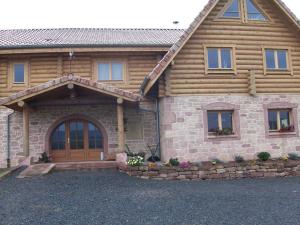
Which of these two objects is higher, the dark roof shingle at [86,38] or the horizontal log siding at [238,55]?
the dark roof shingle at [86,38]

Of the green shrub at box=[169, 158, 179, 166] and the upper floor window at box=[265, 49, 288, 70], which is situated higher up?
the upper floor window at box=[265, 49, 288, 70]

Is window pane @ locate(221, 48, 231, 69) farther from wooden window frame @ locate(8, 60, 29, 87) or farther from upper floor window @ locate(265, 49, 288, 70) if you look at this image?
wooden window frame @ locate(8, 60, 29, 87)

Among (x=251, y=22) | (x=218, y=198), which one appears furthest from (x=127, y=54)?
(x=218, y=198)

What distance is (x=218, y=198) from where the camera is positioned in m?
7.95

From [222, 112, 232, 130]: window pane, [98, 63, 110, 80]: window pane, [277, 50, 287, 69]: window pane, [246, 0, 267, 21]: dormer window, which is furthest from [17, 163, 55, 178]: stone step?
[277, 50, 287, 69]: window pane

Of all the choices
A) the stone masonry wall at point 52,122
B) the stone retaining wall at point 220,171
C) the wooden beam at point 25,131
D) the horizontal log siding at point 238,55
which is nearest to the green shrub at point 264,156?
the stone retaining wall at point 220,171

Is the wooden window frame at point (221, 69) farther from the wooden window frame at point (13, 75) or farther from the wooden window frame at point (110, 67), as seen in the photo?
the wooden window frame at point (13, 75)

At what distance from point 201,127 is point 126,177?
391cm

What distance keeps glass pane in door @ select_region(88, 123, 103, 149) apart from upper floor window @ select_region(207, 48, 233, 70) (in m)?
6.22

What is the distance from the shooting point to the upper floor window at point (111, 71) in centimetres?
1502

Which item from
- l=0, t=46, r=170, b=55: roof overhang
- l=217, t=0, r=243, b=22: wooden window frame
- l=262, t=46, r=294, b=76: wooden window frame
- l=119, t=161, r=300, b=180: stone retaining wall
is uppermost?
l=217, t=0, r=243, b=22: wooden window frame

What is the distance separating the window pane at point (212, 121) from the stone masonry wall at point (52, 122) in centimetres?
299

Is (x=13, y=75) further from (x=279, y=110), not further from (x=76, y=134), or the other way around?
(x=279, y=110)

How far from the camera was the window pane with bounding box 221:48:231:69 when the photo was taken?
13.2m
